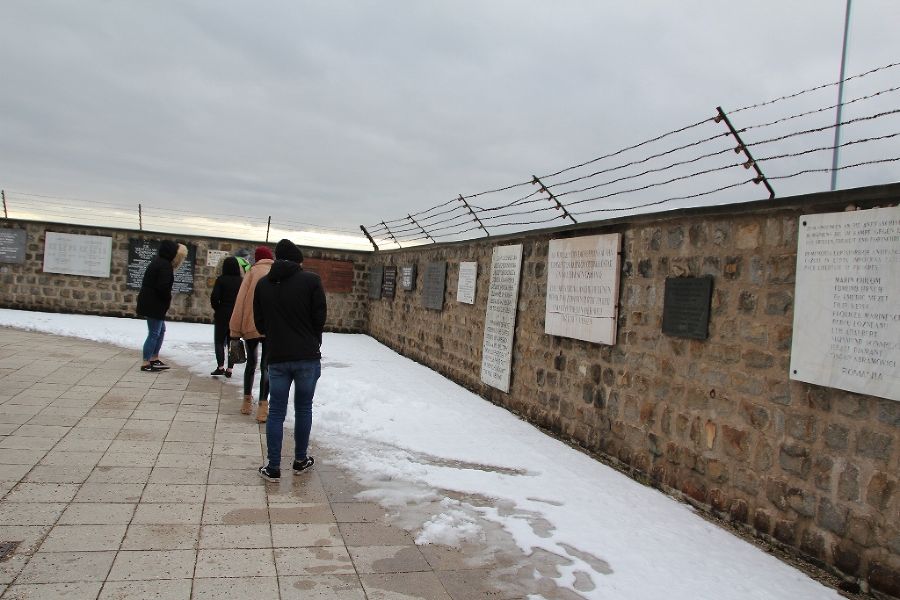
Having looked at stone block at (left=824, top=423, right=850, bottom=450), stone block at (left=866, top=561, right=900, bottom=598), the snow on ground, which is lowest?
the snow on ground

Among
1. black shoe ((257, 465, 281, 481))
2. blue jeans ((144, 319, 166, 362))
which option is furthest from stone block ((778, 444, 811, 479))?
blue jeans ((144, 319, 166, 362))

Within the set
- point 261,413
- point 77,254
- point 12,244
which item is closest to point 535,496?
point 261,413

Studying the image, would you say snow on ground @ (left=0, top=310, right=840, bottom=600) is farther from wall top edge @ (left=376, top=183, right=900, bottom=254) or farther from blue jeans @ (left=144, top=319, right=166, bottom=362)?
blue jeans @ (left=144, top=319, right=166, bottom=362)

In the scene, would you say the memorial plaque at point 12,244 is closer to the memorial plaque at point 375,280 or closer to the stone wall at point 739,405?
the memorial plaque at point 375,280

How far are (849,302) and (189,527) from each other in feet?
13.2

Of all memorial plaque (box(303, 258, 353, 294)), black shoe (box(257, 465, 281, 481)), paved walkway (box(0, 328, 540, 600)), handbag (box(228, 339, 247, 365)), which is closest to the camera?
paved walkway (box(0, 328, 540, 600))

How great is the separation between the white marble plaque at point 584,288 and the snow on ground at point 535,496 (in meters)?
1.17

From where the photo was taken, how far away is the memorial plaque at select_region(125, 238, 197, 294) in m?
14.9

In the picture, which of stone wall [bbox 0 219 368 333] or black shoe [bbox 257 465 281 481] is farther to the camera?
stone wall [bbox 0 219 368 333]

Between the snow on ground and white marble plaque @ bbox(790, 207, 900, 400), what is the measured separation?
3.89ft

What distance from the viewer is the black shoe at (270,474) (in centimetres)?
→ 457

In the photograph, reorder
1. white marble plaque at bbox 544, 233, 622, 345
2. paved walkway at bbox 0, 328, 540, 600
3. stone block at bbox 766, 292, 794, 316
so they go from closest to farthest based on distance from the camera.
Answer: paved walkway at bbox 0, 328, 540, 600 < stone block at bbox 766, 292, 794, 316 < white marble plaque at bbox 544, 233, 622, 345

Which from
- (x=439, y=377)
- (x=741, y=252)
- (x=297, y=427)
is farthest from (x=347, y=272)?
(x=741, y=252)

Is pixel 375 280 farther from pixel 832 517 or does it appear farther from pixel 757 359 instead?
pixel 832 517
